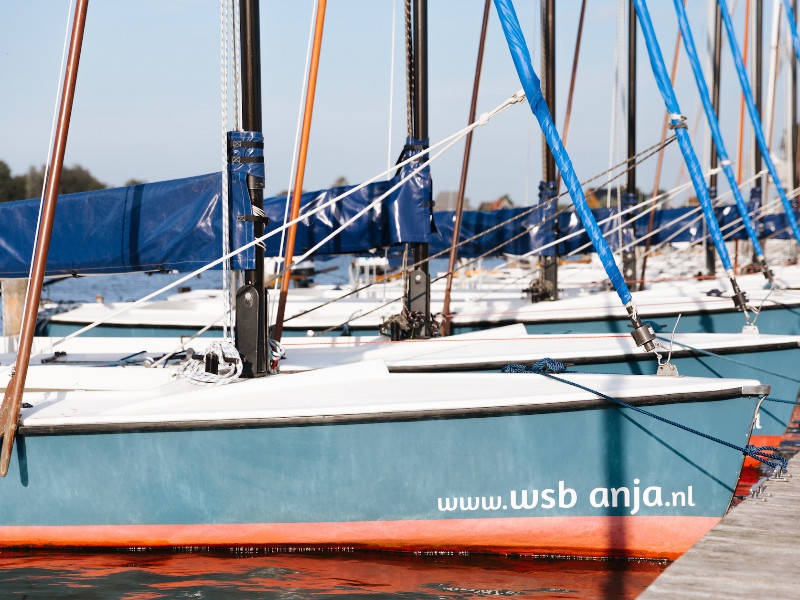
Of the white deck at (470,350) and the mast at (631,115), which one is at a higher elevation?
the mast at (631,115)

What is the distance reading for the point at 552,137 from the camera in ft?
25.6

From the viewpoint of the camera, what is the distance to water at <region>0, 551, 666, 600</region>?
6.77 metres

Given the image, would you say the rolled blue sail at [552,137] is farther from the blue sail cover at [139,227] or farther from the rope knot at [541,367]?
the blue sail cover at [139,227]

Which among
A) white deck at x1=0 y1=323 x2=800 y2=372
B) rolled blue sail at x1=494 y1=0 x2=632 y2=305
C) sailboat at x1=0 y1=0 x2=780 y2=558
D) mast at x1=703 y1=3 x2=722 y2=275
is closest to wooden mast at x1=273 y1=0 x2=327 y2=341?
white deck at x1=0 y1=323 x2=800 y2=372

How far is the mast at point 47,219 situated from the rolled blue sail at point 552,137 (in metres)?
3.34

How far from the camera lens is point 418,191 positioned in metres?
11.1

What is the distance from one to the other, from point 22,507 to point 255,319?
7.67 ft

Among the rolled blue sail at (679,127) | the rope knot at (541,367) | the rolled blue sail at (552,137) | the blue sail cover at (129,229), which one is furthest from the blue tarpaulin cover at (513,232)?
the blue sail cover at (129,229)

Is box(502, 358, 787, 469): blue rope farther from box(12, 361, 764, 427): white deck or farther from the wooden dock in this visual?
the wooden dock

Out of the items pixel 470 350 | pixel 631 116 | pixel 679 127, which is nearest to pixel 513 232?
pixel 631 116

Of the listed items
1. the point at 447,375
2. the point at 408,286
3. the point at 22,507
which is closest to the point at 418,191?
the point at 408,286

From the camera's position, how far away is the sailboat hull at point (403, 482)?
720cm

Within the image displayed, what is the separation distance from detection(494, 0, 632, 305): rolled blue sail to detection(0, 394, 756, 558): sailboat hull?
1265mm

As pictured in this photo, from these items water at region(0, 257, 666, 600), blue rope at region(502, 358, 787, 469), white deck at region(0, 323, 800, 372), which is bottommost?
water at region(0, 257, 666, 600)
